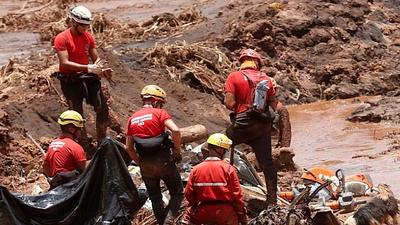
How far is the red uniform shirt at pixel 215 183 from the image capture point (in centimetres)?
856

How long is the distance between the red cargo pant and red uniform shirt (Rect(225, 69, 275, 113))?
5.72ft

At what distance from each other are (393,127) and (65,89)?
33.3ft

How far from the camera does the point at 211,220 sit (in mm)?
8727

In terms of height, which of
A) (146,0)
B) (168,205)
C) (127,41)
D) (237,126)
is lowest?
(146,0)

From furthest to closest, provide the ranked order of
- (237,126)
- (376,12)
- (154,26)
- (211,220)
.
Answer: (376,12) < (154,26) < (237,126) < (211,220)

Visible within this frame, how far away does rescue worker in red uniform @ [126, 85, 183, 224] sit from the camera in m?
9.33

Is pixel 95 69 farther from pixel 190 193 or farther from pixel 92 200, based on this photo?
pixel 190 193

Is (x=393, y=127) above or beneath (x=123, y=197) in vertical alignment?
beneath

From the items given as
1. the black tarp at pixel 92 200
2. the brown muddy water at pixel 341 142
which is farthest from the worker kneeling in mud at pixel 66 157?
the brown muddy water at pixel 341 142

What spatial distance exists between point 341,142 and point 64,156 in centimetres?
1018

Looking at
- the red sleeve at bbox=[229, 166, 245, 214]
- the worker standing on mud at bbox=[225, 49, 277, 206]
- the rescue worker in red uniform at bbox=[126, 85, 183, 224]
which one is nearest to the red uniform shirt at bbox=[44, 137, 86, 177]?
the rescue worker in red uniform at bbox=[126, 85, 183, 224]

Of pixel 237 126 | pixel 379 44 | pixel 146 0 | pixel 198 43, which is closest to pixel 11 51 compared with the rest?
pixel 198 43

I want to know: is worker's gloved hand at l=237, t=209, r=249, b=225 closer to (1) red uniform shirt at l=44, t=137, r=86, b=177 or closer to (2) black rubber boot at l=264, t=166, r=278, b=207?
(2) black rubber boot at l=264, t=166, r=278, b=207

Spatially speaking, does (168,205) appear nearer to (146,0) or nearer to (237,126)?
(237,126)
